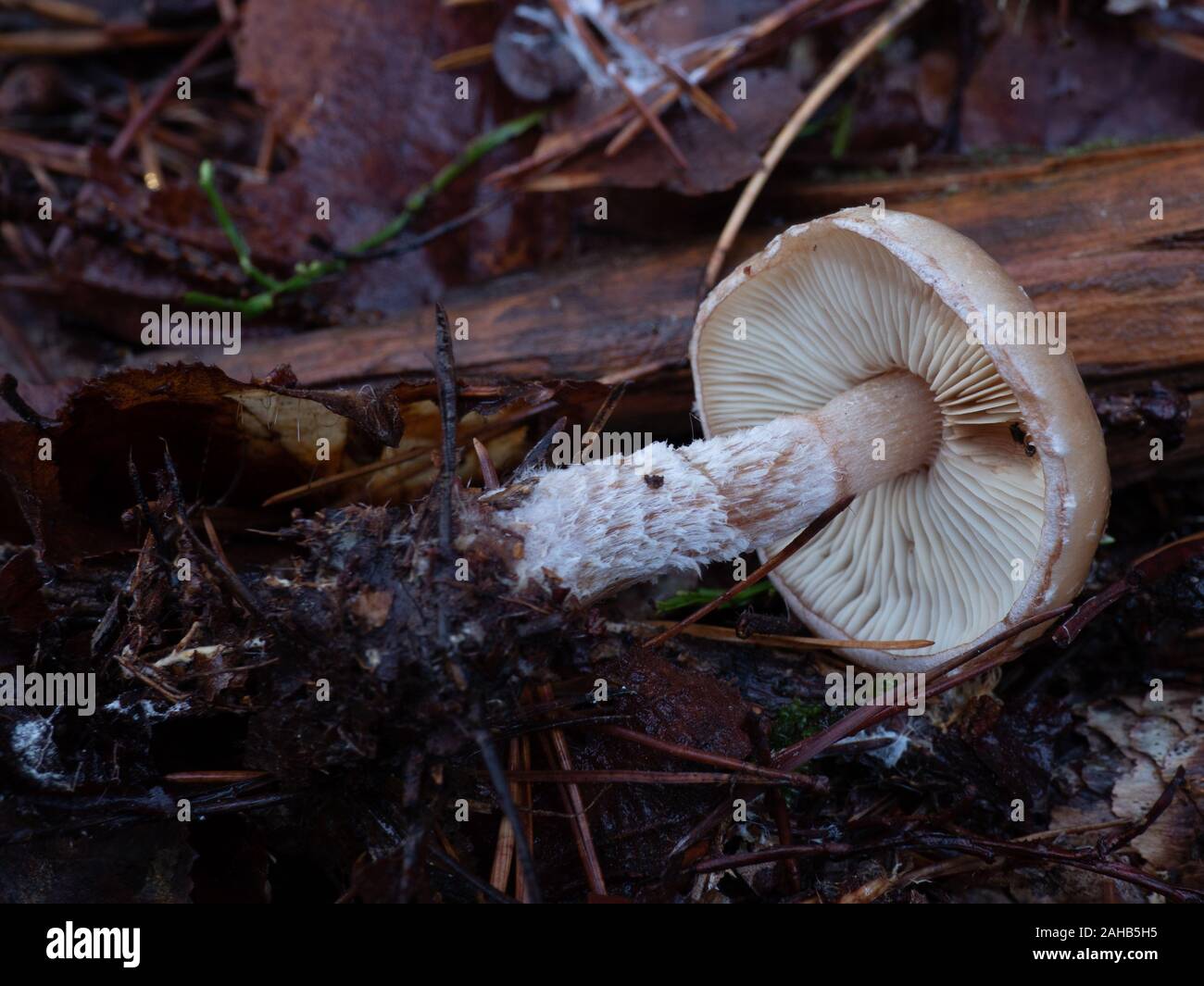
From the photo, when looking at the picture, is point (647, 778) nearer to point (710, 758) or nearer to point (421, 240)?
point (710, 758)

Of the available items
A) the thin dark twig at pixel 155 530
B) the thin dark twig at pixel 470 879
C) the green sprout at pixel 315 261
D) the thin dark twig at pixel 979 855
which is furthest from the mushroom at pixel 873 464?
the green sprout at pixel 315 261

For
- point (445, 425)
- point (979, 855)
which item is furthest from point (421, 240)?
point (979, 855)

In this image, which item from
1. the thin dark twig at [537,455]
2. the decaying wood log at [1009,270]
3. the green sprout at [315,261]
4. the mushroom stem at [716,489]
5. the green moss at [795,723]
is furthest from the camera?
the green sprout at [315,261]

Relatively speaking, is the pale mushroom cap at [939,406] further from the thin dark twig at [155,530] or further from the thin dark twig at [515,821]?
the thin dark twig at [155,530]

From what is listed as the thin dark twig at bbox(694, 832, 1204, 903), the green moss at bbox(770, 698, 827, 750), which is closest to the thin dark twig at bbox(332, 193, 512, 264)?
the green moss at bbox(770, 698, 827, 750)

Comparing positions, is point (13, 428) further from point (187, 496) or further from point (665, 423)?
point (665, 423)
